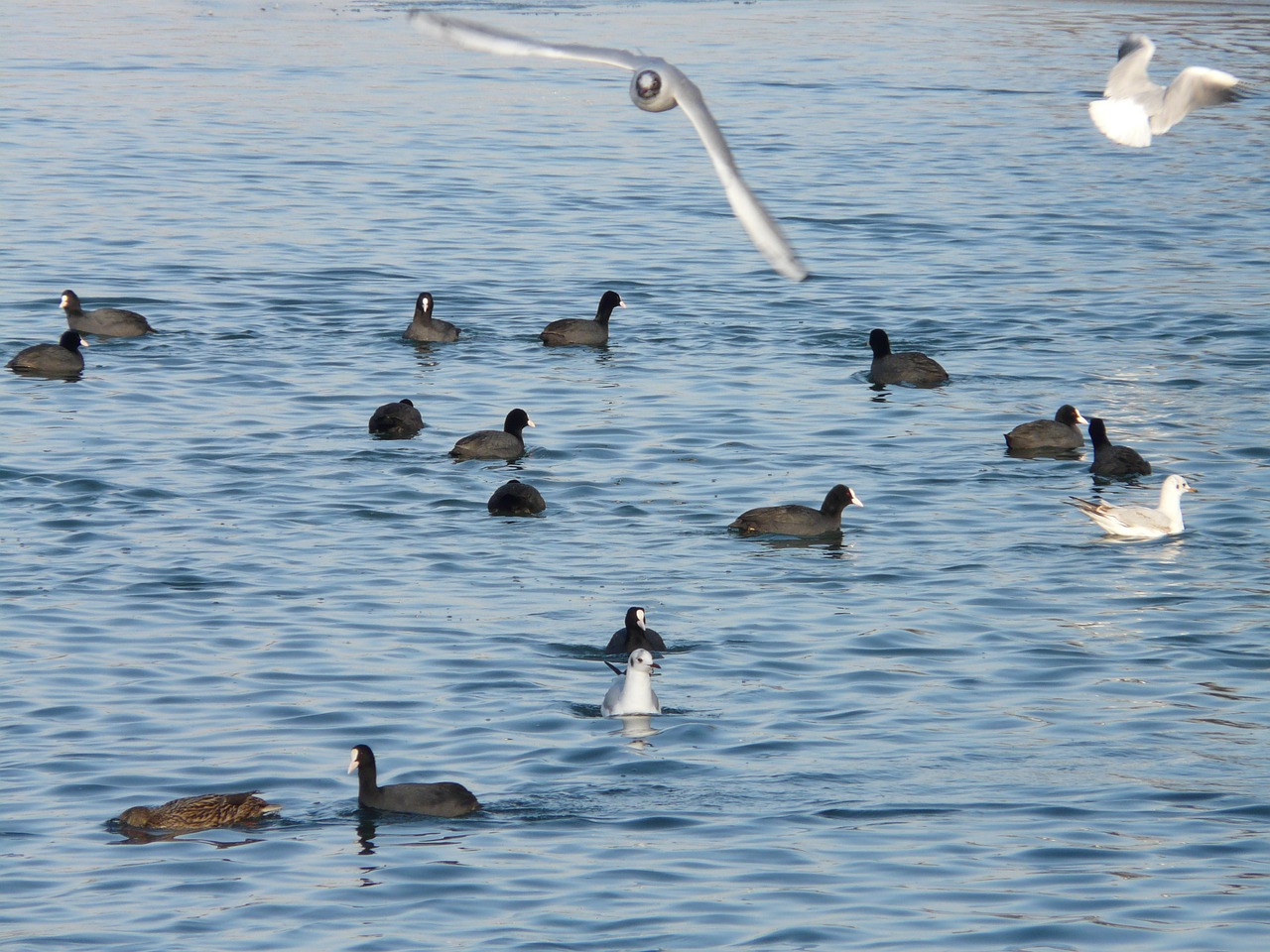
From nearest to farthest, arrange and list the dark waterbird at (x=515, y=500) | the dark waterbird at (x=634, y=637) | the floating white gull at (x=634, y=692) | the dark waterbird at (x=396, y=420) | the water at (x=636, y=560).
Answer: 1. the water at (x=636, y=560)
2. the floating white gull at (x=634, y=692)
3. the dark waterbird at (x=634, y=637)
4. the dark waterbird at (x=515, y=500)
5. the dark waterbird at (x=396, y=420)

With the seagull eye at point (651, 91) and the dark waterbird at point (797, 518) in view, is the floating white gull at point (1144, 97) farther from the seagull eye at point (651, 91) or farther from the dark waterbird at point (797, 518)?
the dark waterbird at point (797, 518)

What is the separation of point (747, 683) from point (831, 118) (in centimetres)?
2954

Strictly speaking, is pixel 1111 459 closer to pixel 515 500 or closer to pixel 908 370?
pixel 908 370

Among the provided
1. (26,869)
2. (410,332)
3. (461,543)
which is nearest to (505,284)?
(410,332)

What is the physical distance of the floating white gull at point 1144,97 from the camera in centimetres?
1105

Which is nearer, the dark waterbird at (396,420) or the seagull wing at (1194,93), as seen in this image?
the seagull wing at (1194,93)

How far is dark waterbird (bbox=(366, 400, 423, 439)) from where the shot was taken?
20.4 meters

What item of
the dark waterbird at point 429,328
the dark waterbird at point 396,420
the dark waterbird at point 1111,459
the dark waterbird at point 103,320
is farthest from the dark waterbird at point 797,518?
the dark waterbird at point 103,320

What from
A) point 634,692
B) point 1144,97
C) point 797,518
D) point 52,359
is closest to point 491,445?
point 797,518

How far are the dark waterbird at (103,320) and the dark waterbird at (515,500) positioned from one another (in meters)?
8.38

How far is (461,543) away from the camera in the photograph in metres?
17.6

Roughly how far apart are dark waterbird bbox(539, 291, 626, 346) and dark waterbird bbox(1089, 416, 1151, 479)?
6976mm

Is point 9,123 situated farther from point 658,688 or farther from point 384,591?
point 658,688

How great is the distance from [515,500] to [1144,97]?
25.6 ft
